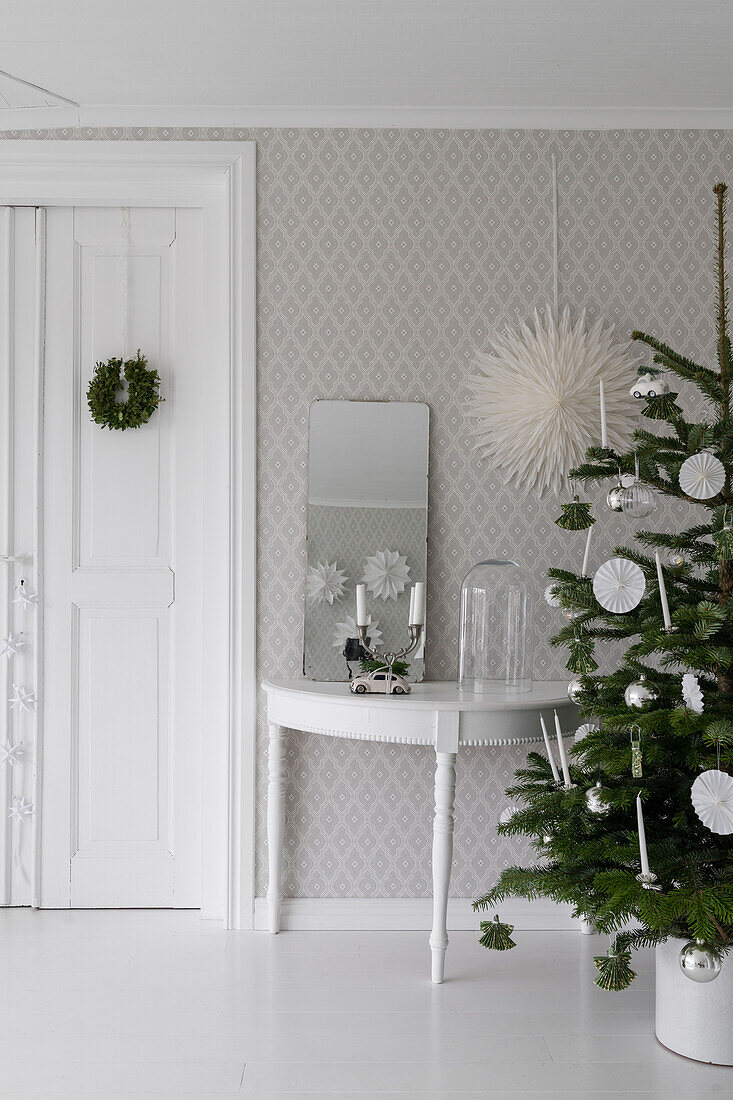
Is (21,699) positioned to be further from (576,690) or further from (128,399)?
(576,690)

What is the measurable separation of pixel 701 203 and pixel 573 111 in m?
0.49

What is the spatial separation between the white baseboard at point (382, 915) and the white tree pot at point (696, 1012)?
2.44 feet

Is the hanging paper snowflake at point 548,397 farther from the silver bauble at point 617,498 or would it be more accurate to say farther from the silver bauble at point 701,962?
the silver bauble at point 701,962

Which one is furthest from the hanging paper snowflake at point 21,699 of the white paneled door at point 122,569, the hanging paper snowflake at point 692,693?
the hanging paper snowflake at point 692,693

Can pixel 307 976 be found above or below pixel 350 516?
below

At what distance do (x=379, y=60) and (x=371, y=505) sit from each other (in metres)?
1.26

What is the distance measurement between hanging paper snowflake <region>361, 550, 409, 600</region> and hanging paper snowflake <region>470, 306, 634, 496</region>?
44cm

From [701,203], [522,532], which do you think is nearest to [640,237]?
[701,203]

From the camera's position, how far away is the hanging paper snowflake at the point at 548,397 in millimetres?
2848

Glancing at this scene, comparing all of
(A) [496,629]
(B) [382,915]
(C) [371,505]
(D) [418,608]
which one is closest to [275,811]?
(B) [382,915]

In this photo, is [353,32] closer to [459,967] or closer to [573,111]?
[573,111]

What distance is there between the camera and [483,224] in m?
2.90

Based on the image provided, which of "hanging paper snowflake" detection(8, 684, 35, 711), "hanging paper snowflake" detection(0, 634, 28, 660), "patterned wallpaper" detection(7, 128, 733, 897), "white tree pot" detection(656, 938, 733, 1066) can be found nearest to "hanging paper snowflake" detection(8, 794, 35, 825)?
"hanging paper snowflake" detection(8, 684, 35, 711)

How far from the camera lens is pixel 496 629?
2.79 meters
